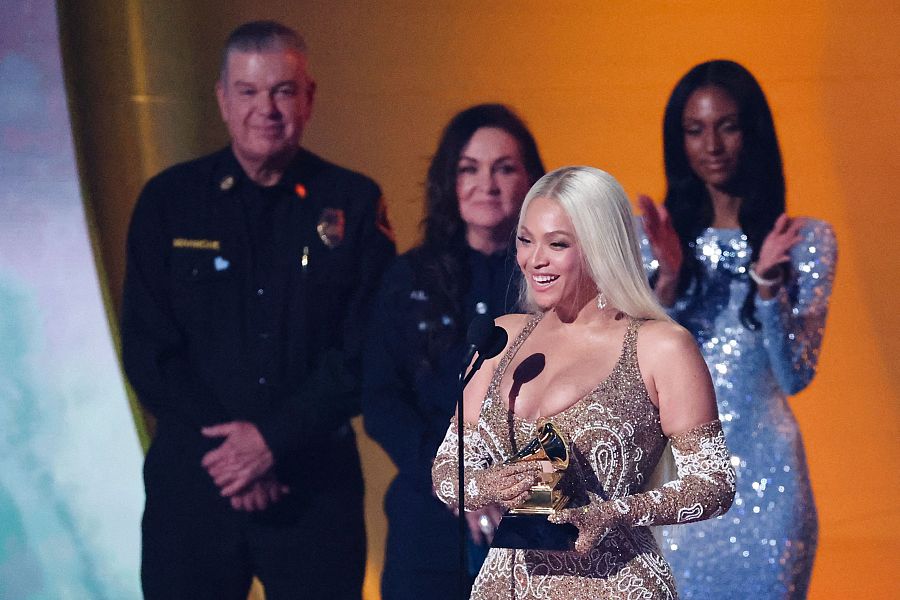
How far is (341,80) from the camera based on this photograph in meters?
4.61

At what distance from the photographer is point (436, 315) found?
169 inches

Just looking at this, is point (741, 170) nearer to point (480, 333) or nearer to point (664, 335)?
point (664, 335)

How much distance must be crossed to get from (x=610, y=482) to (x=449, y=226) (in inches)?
75.2

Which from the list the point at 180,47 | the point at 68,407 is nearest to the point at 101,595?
the point at 68,407

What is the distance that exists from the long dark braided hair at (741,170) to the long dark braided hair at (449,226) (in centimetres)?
49

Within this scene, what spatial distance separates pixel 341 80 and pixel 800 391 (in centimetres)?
196

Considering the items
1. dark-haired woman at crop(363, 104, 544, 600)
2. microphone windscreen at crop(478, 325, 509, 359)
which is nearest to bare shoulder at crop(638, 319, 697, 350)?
microphone windscreen at crop(478, 325, 509, 359)

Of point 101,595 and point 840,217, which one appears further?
point 101,595

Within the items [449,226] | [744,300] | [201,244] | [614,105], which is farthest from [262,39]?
[744,300]

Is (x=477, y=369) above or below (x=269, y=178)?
below

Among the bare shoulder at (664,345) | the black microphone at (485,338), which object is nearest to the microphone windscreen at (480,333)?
the black microphone at (485,338)

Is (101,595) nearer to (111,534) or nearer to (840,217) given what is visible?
(111,534)

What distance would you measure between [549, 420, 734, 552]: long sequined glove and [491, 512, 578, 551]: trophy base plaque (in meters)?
0.01

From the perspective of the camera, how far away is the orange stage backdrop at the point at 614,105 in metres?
4.41
